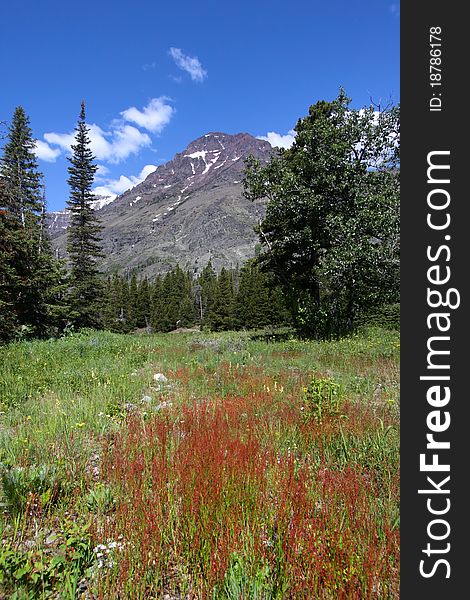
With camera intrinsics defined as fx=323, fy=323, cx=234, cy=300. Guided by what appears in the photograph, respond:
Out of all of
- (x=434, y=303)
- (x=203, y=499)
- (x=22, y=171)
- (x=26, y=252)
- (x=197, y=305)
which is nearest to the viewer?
(x=434, y=303)

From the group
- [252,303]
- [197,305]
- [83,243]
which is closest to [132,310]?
[197,305]

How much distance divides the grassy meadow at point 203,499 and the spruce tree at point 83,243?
29.8m

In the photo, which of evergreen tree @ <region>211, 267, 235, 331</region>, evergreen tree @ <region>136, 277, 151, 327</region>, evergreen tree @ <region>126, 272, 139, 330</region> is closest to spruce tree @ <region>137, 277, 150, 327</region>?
evergreen tree @ <region>136, 277, 151, 327</region>

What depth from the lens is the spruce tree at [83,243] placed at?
33.2 meters

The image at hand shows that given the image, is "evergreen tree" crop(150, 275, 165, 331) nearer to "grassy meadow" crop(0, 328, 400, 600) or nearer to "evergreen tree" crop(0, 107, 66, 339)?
"evergreen tree" crop(0, 107, 66, 339)

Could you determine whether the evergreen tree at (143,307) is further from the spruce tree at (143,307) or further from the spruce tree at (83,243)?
the spruce tree at (83,243)

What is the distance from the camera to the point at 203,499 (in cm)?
270

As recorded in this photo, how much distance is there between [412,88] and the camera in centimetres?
246

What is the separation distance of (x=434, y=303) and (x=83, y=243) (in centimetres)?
3747

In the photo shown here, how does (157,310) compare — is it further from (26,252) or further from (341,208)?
(341,208)

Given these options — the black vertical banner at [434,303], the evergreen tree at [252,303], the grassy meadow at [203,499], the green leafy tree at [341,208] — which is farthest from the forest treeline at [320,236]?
the evergreen tree at [252,303]

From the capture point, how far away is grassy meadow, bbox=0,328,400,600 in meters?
2.09

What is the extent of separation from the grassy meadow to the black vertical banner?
34cm

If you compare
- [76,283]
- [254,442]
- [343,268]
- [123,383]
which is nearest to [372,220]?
[343,268]
